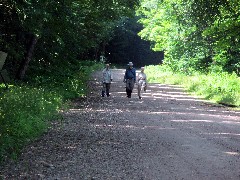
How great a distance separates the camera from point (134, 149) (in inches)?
370

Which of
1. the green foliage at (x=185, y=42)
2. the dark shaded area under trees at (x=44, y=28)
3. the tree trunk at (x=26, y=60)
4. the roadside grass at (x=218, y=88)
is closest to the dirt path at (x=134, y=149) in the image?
the dark shaded area under trees at (x=44, y=28)

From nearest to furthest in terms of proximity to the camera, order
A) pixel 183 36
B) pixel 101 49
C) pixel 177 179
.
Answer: pixel 177 179 → pixel 183 36 → pixel 101 49

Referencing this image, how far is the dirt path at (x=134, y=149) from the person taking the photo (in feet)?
24.4

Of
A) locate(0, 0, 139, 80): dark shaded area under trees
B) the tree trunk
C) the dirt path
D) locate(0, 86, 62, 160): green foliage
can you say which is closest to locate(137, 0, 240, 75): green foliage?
locate(0, 0, 139, 80): dark shaded area under trees

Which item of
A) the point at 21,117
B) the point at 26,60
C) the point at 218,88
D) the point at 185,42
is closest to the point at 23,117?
the point at 21,117

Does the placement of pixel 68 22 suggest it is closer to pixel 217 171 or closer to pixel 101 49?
A: pixel 217 171

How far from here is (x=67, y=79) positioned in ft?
77.8

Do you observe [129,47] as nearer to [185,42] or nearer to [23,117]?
[185,42]

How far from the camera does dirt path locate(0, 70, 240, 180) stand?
293 inches

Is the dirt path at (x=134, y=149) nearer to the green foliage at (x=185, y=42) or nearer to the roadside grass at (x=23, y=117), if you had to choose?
the roadside grass at (x=23, y=117)

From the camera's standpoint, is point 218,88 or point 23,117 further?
point 218,88

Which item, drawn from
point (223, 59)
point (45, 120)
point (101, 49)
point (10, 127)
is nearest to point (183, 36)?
point (223, 59)

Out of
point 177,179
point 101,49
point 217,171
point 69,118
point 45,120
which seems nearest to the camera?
point 177,179

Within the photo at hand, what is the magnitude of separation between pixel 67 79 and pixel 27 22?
309 inches
